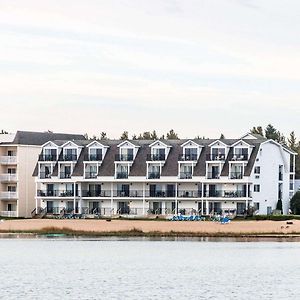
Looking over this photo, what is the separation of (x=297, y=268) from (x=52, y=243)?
27595mm

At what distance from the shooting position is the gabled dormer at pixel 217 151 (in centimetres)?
11500

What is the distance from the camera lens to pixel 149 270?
59.4 metres

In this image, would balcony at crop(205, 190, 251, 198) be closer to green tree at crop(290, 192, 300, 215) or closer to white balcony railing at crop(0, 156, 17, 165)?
green tree at crop(290, 192, 300, 215)

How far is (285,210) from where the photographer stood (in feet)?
387

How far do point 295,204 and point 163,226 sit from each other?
83.6 feet

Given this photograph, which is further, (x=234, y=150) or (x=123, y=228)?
(x=234, y=150)

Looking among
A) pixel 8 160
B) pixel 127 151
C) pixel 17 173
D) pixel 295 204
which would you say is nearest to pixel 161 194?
pixel 127 151

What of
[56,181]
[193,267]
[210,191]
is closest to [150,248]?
[193,267]

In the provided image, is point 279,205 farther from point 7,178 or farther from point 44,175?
point 7,178

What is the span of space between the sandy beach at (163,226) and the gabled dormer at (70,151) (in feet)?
58.2

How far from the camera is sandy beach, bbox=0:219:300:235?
295ft

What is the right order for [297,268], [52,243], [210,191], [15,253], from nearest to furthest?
[297,268]
[15,253]
[52,243]
[210,191]

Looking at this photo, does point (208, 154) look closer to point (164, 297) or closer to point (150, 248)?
point (150, 248)

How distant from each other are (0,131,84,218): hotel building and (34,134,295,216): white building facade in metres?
2.32
